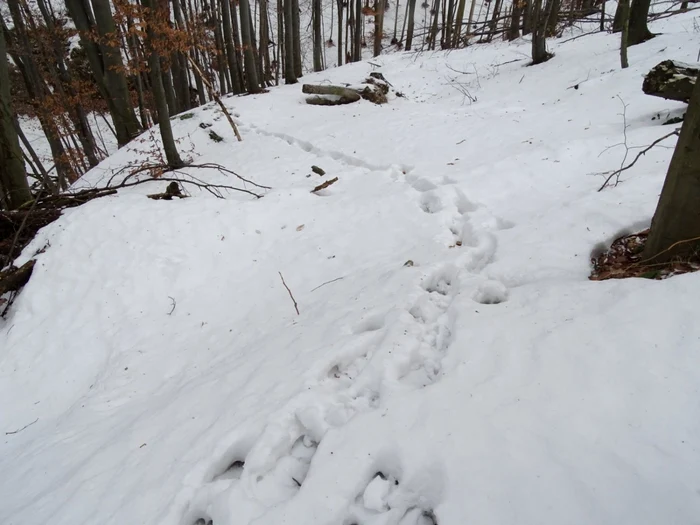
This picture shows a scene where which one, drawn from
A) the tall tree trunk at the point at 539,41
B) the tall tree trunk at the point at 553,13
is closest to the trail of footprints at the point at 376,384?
the tall tree trunk at the point at 553,13

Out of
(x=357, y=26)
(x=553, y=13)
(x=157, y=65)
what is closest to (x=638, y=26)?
(x=553, y=13)

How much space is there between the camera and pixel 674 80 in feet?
12.8

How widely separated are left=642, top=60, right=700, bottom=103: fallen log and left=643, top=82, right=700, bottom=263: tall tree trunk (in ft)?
8.67

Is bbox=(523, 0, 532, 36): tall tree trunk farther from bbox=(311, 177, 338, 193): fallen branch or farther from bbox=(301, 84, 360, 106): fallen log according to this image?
bbox=(311, 177, 338, 193): fallen branch

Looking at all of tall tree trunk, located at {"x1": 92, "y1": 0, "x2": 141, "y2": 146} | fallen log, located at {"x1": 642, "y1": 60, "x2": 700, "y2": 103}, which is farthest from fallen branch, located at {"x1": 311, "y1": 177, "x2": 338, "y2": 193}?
tall tree trunk, located at {"x1": 92, "y1": 0, "x2": 141, "y2": 146}

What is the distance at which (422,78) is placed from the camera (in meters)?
13.5

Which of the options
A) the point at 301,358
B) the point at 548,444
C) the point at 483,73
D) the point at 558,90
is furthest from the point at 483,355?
the point at 483,73

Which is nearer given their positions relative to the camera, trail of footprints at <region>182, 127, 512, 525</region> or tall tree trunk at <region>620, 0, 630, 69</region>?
trail of footprints at <region>182, 127, 512, 525</region>

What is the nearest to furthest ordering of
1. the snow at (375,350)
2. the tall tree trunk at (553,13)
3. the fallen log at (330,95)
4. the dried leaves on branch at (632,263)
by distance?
the snow at (375,350)
the dried leaves on branch at (632,263)
the tall tree trunk at (553,13)
the fallen log at (330,95)

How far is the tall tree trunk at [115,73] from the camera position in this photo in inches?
290

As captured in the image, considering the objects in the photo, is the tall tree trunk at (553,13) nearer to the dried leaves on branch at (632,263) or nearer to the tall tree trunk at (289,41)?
the tall tree trunk at (289,41)

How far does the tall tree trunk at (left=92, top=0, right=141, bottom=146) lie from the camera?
24.1ft

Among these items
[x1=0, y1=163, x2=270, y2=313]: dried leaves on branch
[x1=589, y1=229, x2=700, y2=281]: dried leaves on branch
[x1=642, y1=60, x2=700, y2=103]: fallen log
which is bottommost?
[x1=0, y1=163, x2=270, y2=313]: dried leaves on branch

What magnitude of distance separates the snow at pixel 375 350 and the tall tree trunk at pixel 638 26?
271 centimetres
